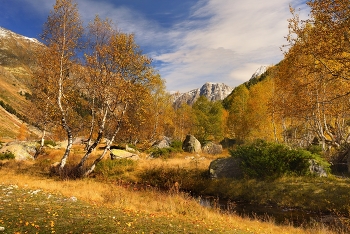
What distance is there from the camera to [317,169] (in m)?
20.6

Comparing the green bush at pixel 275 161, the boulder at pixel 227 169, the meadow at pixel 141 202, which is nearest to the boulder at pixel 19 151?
the meadow at pixel 141 202

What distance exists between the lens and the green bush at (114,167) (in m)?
26.6

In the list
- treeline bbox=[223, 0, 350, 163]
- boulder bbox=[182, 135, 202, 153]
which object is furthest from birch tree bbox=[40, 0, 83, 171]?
boulder bbox=[182, 135, 202, 153]

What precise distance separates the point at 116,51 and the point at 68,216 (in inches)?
601

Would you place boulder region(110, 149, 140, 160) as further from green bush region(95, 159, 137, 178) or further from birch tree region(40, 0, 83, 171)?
birch tree region(40, 0, 83, 171)

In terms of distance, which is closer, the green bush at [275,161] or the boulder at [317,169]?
the boulder at [317,169]

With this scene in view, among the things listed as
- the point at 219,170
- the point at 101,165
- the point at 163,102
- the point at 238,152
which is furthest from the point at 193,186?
the point at 163,102

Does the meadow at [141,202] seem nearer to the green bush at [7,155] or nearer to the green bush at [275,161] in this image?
the green bush at [275,161]

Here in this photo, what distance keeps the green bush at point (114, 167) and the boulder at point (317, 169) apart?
17847mm

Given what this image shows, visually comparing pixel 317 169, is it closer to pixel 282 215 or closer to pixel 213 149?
pixel 282 215

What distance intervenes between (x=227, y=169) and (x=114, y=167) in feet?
41.0

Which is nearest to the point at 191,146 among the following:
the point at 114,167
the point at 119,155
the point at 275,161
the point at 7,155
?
the point at 119,155

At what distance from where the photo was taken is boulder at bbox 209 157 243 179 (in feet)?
76.5

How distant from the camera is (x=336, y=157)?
971 inches
